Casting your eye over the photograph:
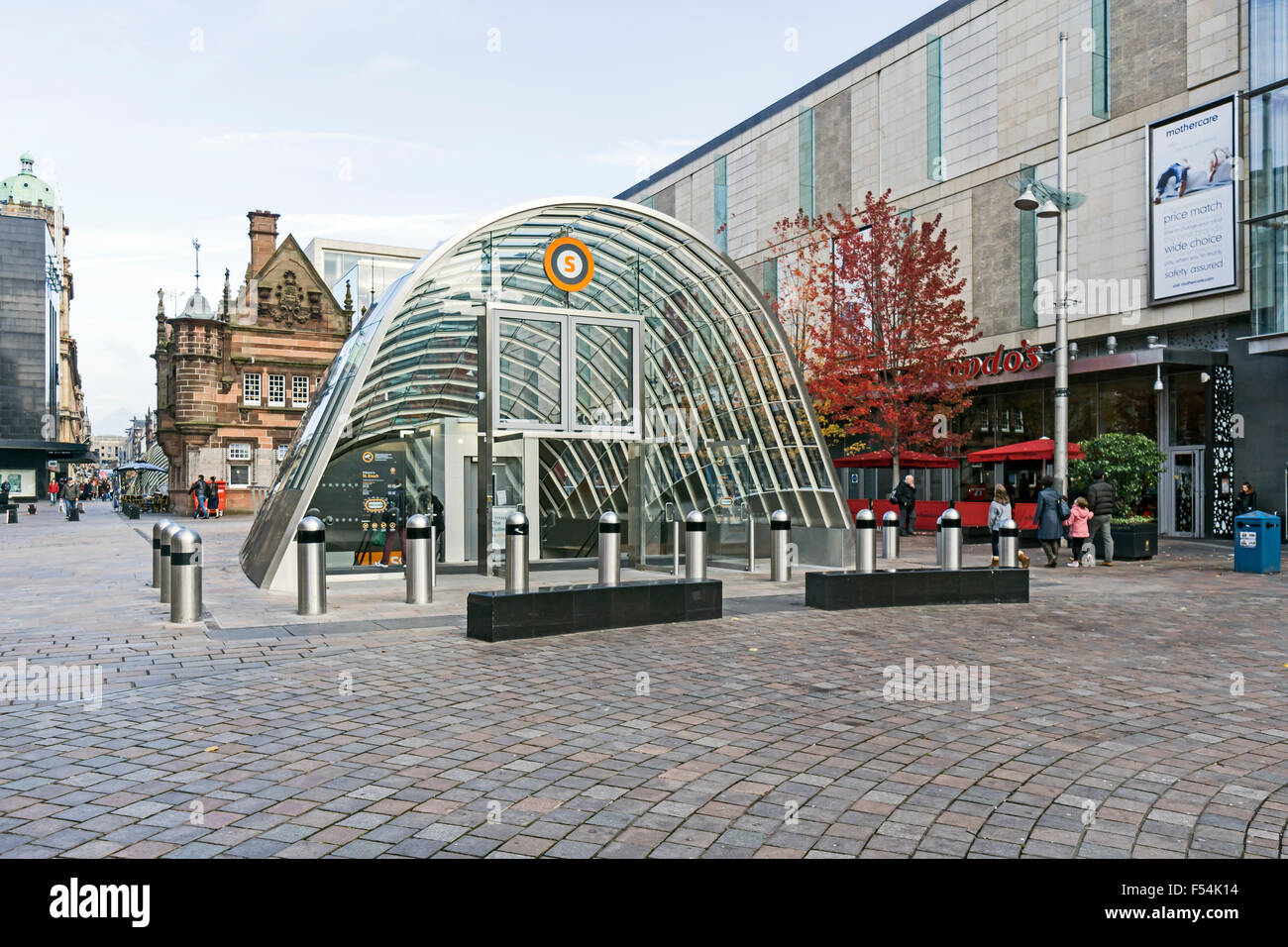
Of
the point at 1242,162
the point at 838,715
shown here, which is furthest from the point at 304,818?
the point at 1242,162

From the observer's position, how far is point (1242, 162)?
26.1 meters

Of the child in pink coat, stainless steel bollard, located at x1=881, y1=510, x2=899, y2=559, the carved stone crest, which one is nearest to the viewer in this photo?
stainless steel bollard, located at x1=881, y1=510, x2=899, y2=559

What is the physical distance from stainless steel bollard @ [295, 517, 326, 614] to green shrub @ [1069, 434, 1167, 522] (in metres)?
15.7

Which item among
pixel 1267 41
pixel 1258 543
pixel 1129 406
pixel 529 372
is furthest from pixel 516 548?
pixel 1267 41

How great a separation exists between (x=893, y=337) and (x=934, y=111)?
10.1 metres

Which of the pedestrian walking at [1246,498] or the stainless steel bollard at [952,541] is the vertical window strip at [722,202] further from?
the stainless steel bollard at [952,541]

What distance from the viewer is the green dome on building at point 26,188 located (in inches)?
5546

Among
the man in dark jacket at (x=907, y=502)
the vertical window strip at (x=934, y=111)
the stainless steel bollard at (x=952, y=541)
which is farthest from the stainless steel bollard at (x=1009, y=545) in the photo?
the vertical window strip at (x=934, y=111)

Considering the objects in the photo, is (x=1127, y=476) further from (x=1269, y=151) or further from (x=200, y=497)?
(x=200, y=497)

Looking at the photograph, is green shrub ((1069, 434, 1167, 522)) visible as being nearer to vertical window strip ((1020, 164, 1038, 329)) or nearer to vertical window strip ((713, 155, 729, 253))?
vertical window strip ((1020, 164, 1038, 329))

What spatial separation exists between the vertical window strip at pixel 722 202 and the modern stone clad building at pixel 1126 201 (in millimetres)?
10548

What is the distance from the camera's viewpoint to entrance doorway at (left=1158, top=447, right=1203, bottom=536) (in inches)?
1092

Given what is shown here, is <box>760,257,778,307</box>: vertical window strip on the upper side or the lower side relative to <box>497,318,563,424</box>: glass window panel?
upper

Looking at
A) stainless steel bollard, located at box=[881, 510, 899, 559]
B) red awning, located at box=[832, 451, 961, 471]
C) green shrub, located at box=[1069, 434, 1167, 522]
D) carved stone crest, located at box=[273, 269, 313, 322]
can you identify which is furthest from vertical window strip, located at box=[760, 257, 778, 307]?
stainless steel bollard, located at box=[881, 510, 899, 559]
